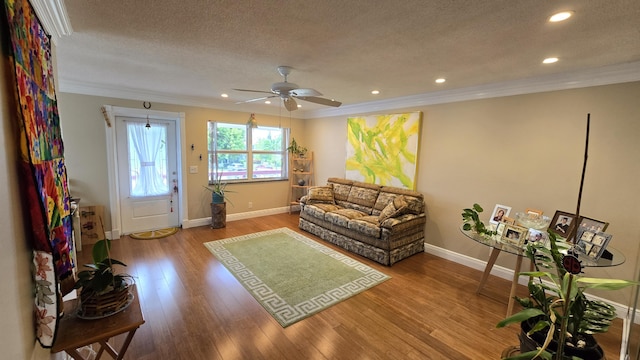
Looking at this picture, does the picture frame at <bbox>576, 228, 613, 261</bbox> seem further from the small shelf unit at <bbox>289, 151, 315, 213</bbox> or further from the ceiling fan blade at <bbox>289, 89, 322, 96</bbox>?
the small shelf unit at <bbox>289, 151, 315, 213</bbox>

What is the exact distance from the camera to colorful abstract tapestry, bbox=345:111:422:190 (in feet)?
14.1

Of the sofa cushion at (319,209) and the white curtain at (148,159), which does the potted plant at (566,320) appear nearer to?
the sofa cushion at (319,209)

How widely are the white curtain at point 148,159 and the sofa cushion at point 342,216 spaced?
3.05m

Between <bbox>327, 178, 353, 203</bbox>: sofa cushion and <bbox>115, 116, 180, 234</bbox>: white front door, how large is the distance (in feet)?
9.77

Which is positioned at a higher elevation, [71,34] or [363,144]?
[71,34]

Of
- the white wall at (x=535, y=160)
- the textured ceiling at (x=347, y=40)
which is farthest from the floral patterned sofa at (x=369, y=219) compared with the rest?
the textured ceiling at (x=347, y=40)

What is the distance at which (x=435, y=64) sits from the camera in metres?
2.63

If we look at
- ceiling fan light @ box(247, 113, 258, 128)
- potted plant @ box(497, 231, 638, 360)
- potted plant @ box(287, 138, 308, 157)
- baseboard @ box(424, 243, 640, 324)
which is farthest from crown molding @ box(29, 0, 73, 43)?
baseboard @ box(424, 243, 640, 324)

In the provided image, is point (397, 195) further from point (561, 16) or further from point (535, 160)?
point (561, 16)

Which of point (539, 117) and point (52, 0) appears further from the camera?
point (539, 117)

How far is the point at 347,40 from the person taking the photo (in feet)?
6.88

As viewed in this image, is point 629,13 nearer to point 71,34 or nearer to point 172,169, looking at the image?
point 71,34

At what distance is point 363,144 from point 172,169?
356cm

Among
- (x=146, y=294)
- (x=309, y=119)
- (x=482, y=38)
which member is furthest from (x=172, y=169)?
(x=482, y=38)
